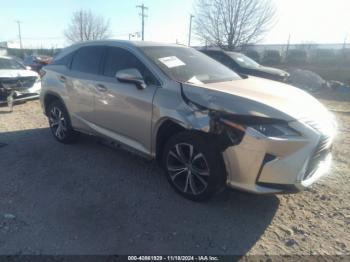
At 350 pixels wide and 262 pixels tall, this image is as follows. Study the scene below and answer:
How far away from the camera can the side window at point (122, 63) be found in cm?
359

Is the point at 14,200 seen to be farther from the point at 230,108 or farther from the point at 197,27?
the point at 197,27

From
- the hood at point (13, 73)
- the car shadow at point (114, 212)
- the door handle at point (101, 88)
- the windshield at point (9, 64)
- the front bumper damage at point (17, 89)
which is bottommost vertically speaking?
the car shadow at point (114, 212)

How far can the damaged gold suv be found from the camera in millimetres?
2734

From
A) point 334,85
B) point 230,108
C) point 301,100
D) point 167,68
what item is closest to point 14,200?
point 167,68

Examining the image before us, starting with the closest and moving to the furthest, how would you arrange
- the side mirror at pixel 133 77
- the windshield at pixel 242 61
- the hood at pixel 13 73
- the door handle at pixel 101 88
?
1. the side mirror at pixel 133 77
2. the door handle at pixel 101 88
3. the hood at pixel 13 73
4. the windshield at pixel 242 61

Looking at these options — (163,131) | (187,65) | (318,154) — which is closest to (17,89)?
(187,65)

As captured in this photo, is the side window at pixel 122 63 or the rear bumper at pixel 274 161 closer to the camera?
the rear bumper at pixel 274 161

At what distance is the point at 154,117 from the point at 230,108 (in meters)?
0.95

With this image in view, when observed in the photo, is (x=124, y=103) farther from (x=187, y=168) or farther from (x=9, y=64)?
(x=9, y=64)

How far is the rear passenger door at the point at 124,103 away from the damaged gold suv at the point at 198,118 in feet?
0.04

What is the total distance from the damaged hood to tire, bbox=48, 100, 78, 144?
8.74ft

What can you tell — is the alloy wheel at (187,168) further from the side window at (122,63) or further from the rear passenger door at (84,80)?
the rear passenger door at (84,80)

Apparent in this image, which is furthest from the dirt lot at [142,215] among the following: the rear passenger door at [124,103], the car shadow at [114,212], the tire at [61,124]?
the tire at [61,124]

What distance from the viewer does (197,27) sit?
2839 centimetres
